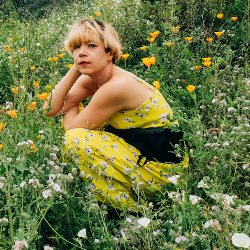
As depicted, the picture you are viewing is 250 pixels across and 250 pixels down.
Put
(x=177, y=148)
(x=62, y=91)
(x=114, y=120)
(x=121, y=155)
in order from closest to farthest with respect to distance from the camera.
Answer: (x=177, y=148)
(x=121, y=155)
(x=114, y=120)
(x=62, y=91)

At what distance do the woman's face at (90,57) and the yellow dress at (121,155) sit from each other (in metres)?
0.39

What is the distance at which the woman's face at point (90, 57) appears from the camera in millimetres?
2188

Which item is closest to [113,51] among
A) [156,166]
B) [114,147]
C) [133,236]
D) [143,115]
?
[143,115]

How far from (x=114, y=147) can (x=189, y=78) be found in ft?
4.88

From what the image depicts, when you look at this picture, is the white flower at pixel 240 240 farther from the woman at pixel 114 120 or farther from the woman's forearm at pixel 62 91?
the woman's forearm at pixel 62 91

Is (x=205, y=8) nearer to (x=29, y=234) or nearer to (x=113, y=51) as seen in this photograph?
(x=113, y=51)

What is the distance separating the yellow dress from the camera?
6.76ft

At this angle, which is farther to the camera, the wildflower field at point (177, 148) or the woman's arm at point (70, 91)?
the woman's arm at point (70, 91)

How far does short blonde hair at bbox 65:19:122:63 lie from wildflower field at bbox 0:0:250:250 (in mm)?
408

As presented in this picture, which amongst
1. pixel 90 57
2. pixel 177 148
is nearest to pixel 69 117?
pixel 90 57

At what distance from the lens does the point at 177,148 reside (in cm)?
187

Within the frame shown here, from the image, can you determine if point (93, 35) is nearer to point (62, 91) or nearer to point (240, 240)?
point (62, 91)

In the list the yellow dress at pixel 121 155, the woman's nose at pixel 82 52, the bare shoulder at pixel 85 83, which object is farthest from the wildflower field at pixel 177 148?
the woman's nose at pixel 82 52

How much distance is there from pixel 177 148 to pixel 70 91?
4.12 feet
